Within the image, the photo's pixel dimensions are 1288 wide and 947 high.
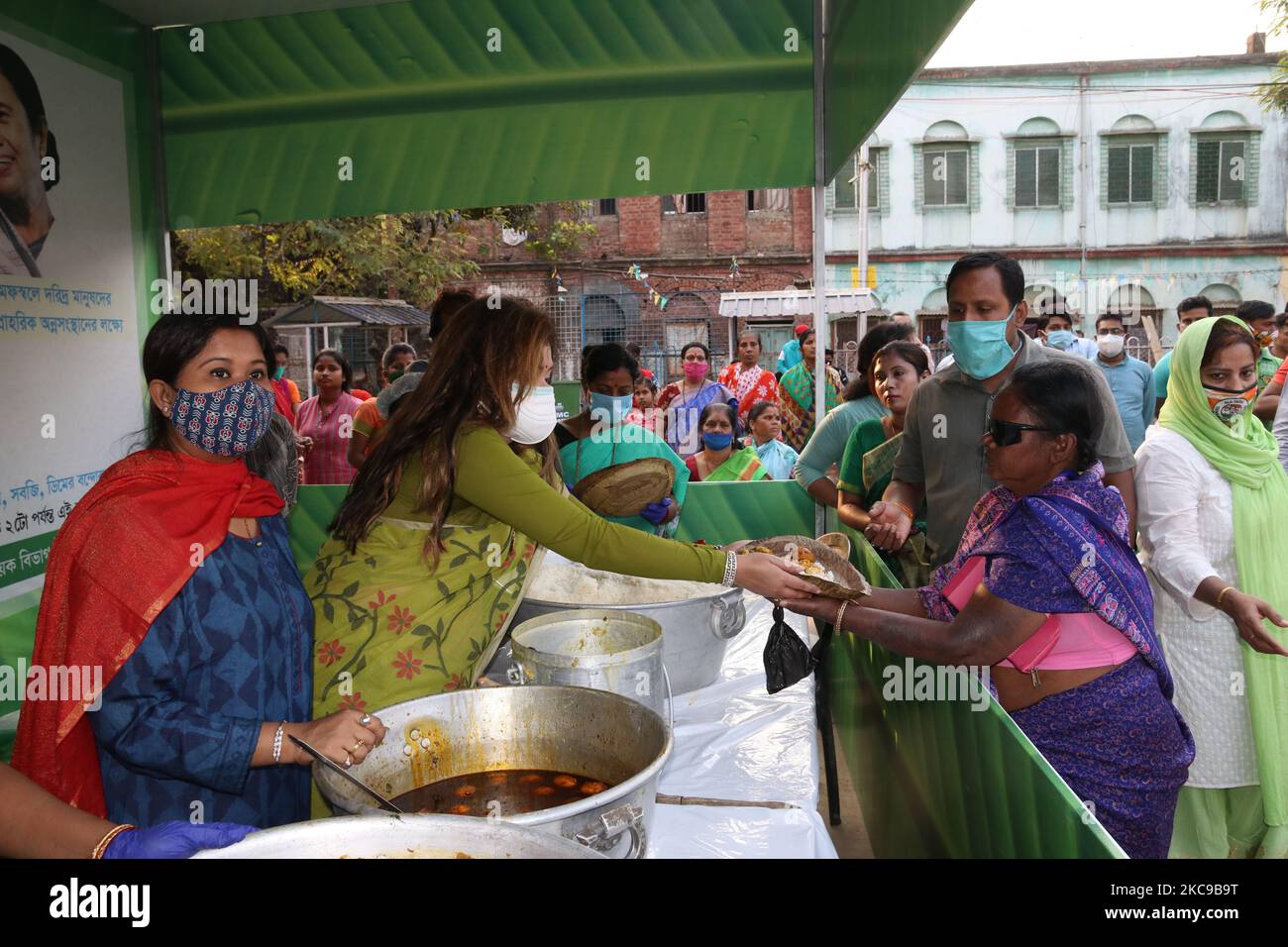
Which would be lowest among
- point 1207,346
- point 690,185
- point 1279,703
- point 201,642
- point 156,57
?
point 1279,703

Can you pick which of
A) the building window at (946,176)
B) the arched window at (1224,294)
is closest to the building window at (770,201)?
the building window at (946,176)

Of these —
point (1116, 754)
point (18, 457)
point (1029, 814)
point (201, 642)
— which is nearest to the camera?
point (1029, 814)

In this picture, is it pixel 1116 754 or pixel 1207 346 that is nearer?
pixel 1116 754

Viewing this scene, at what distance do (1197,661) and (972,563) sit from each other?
1.26 metres

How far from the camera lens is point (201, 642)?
5.70ft

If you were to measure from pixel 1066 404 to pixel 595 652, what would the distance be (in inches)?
47.1

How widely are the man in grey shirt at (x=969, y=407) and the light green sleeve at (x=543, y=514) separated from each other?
1193mm

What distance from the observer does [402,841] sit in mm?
1079

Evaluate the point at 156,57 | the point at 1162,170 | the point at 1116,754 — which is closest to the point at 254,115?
the point at 156,57

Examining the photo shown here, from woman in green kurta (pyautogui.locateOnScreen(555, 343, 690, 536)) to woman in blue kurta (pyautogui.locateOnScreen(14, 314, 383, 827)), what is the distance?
6.26 feet

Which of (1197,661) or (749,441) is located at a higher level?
(749,441)

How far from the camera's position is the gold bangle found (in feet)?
3.78

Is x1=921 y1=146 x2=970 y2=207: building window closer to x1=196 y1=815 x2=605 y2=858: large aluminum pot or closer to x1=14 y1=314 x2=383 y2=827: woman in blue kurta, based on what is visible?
x1=14 y1=314 x2=383 y2=827: woman in blue kurta

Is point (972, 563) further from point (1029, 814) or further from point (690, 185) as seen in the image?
point (690, 185)
